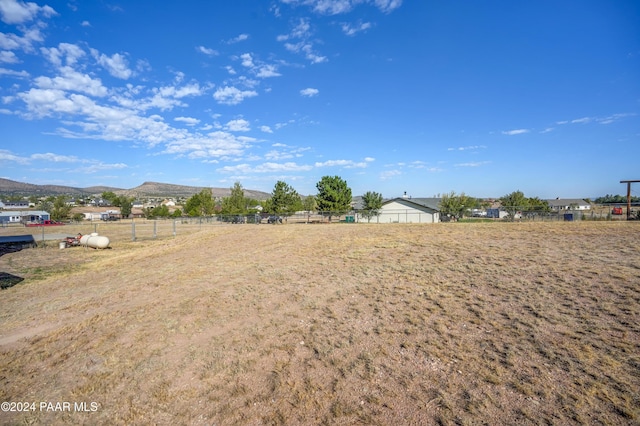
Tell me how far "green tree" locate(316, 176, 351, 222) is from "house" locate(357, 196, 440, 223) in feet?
17.5

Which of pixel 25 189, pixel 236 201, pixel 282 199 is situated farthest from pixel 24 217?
pixel 25 189

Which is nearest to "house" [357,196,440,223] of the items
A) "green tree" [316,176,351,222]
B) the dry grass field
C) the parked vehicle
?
"green tree" [316,176,351,222]

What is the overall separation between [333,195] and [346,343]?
42.3 meters

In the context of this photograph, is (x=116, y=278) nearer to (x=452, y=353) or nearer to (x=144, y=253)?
(x=144, y=253)

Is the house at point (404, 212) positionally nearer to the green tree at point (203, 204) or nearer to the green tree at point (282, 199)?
the green tree at point (282, 199)

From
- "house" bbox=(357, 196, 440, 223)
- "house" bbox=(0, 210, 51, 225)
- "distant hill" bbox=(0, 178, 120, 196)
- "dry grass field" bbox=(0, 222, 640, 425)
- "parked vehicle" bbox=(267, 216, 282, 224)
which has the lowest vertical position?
"house" bbox=(0, 210, 51, 225)

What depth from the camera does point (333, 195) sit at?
157ft

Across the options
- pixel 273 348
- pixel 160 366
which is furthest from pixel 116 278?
pixel 273 348

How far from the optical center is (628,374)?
423cm

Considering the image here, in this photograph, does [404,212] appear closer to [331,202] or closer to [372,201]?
[372,201]

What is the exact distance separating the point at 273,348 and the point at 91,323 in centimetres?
509

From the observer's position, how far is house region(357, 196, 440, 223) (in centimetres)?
4434

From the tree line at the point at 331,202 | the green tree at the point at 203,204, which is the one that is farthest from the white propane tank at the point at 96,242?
the green tree at the point at 203,204

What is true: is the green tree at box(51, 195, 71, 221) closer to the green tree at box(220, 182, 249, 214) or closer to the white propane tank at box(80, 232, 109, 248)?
the green tree at box(220, 182, 249, 214)
